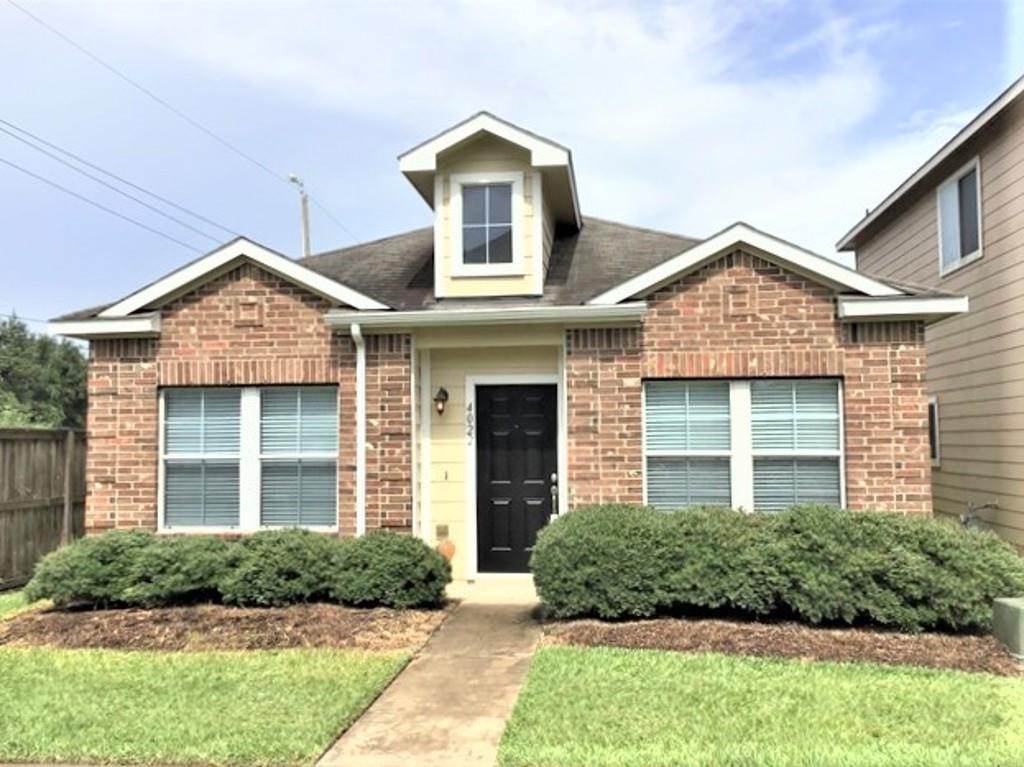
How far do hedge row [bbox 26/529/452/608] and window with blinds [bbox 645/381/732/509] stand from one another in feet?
8.36

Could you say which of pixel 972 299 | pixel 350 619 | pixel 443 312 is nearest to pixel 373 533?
pixel 350 619

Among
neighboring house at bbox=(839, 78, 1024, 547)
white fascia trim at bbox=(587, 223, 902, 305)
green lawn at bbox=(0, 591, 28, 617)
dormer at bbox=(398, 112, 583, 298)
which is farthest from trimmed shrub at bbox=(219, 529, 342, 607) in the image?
neighboring house at bbox=(839, 78, 1024, 547)

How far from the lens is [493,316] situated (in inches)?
350

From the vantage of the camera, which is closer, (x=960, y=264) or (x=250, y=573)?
(x=250, y=573)

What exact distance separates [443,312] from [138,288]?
363 centimetres

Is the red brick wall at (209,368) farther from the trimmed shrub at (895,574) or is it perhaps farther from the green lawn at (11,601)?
the trimmed shrub at (895,574)

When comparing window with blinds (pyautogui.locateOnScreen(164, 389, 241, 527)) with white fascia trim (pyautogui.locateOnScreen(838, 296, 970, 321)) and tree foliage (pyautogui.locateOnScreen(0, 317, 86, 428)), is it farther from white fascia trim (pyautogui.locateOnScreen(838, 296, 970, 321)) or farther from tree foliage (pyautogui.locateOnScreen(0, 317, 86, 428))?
tree foliage (pyautogui.locateOnScreen(0, 317, 86, 428))

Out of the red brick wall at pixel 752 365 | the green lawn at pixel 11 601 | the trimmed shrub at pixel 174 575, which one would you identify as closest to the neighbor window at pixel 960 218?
the red brick wall at pixel 752 365

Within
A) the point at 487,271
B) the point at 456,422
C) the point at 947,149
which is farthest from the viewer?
the point at 947,149

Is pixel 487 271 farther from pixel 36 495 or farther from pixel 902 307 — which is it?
pixel 36 495

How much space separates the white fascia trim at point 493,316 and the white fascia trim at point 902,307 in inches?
83.5

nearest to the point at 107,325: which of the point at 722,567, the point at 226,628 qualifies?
the point at 226,628

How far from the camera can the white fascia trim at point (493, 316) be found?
28.5 feet

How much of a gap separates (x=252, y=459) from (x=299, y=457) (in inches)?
21.0
